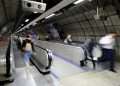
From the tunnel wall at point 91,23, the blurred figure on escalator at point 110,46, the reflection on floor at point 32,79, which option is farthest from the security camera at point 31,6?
the tunnel wall at point 91,23

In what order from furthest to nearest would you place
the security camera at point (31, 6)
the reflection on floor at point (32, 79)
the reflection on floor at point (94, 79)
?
1. the reflection on floor at point (32, 79)
2. the reflection on floor at point (94, 79)
3. the security camera at point (31, 6)

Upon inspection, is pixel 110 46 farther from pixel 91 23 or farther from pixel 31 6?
pixel 91 23

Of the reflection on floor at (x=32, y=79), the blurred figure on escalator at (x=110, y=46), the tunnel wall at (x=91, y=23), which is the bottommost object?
the reflection on floor at (x=32, y=79)

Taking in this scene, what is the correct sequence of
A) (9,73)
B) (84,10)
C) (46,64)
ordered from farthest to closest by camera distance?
(84,10), (46,64), (9,73)

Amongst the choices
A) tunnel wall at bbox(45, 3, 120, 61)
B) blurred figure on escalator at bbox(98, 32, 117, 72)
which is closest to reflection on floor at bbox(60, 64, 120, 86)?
blurred figure on escalator at bbox(98, 32, 117, 72)

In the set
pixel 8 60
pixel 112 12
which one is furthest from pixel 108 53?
pixel 8 60

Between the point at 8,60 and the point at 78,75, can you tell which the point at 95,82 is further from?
the point at 8,60

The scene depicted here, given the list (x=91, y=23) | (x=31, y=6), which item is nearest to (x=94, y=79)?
(x=31, y=6)

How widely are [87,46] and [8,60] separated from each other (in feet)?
12.7

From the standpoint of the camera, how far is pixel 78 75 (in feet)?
21.9

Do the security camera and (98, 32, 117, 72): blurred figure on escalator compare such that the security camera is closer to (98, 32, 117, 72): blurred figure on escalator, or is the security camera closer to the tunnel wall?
(98, 32, 117, 72): blurred figure on escalator

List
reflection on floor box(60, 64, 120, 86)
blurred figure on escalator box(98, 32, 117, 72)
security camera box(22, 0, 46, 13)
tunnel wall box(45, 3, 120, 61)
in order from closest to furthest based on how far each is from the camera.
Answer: security camera box(22, 0, 46, 13), reflection on floor box(60, 64, 120, 86), blurred figure on escalator box(98, 32, 117, 72), tunnel wall box(45, 3, 120, 61)

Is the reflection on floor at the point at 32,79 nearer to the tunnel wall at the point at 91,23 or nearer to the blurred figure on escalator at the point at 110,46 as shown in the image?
the blurred figure on escalator at the point at 110,46

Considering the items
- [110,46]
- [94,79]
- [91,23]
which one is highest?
[91,23]
